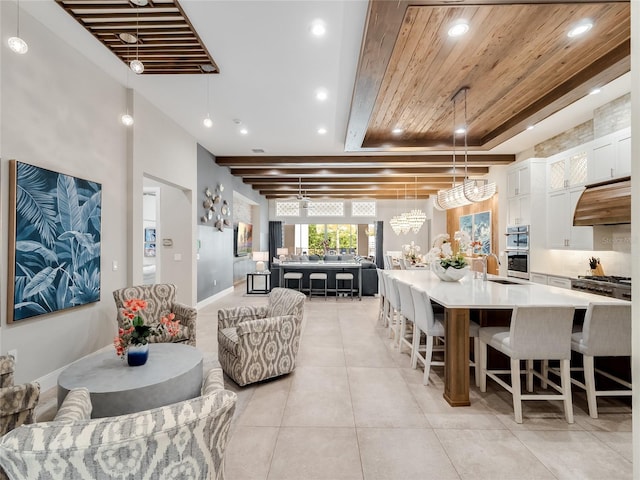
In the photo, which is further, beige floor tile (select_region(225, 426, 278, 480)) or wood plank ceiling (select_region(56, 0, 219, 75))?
wood plank ceiling (select_region(56, 0, 219, 75))

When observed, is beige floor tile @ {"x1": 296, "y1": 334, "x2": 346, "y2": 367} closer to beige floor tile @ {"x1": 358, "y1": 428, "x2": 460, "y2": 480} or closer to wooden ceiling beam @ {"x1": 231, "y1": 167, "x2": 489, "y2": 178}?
beige floor tile @ {"x1": 358, "y1": 428, "x2": 460, "y2": 480}

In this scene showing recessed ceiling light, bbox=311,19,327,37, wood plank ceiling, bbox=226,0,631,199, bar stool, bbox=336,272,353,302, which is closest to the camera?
wood plank ceiling, bbox=226,0,631,199

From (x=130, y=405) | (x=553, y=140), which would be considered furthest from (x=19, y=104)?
(x=553, y=140)

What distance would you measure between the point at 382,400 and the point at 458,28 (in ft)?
10.6

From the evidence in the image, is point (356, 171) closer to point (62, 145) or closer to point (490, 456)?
point (62, 145)

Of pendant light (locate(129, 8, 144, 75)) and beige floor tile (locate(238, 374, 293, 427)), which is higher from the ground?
pendant light (locate(129, 8, 144, 75))

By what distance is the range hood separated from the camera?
391 centimetres

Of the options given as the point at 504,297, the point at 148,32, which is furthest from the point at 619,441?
the point at 148,32

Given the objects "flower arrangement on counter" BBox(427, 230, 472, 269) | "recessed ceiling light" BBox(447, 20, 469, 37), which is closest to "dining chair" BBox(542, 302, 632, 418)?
"flower arrangement on counter" BBox(427, 230, 472, 269)


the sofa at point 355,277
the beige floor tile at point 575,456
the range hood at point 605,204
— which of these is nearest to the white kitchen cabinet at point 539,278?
the range hood at point 605,204

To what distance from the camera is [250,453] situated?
6.94ft

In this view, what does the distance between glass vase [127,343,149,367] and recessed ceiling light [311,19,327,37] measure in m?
2.99

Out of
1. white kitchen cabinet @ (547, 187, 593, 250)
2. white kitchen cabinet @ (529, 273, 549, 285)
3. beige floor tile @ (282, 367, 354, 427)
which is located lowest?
beige floor tile @ (282, 367, 354, 427)

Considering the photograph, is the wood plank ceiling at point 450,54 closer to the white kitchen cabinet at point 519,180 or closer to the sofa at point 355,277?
the white kitchen cabinet at point 519,180
